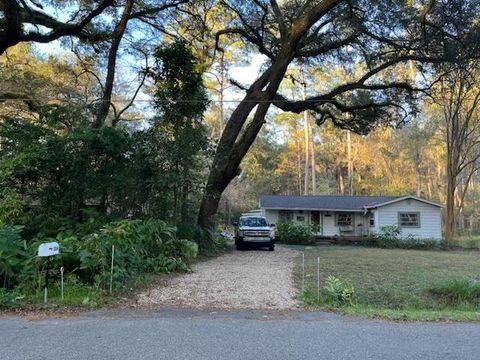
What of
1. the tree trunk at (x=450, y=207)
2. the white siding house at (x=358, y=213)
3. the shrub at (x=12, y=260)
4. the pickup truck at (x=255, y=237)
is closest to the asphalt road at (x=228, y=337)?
the shrub at (x=12, y=260)

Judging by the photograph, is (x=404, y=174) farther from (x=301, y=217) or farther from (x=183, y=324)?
(x=183, y=324)

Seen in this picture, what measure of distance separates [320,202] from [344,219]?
1930 millimetres

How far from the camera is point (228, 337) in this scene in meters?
5.74

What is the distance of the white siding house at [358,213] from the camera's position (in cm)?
2864

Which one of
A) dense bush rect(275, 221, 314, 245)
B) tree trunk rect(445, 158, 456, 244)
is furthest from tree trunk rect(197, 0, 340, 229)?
tree trunk rect(445, 158, 456, 244)

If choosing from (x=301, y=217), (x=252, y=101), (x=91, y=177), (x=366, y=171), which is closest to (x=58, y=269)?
(x=91, y=177)

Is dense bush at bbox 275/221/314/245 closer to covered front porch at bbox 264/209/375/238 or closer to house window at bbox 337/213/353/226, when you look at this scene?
covered front porch at bbox 264/209/375/238

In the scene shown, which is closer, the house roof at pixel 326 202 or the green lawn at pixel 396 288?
the green lawn at pixel 396 288

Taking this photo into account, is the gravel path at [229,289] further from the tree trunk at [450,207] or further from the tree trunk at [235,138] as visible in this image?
the tree trunk at [450,207]

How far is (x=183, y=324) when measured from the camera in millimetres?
6426

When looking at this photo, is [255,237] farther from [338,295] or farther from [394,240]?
[338,295]


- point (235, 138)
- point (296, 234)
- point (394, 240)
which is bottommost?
point (394, 240)

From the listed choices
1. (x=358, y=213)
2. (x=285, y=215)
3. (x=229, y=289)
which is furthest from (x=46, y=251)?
(x=358, y=213)

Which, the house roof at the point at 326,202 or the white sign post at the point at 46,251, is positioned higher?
the house roof at the point at 326,202
